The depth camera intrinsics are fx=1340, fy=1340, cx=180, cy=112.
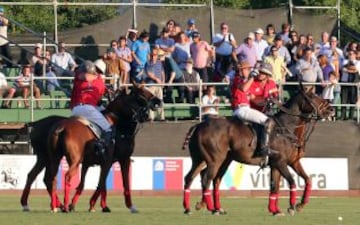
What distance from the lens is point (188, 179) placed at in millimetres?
24797

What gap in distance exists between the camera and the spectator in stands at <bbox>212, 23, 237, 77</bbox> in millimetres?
37312

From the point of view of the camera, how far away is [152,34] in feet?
132

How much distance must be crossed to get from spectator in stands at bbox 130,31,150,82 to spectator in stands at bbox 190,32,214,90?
1.26 m

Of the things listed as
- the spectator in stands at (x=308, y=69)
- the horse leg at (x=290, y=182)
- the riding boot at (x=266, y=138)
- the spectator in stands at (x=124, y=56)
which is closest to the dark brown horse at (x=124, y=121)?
the riding boot at (x=266, y=138)

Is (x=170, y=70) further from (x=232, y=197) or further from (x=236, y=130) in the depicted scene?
(x=236, y=130)

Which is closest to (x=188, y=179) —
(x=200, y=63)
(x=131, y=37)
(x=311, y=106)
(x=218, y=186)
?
(x=218, y=186)

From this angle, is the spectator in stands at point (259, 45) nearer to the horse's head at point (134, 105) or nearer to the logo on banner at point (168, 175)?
the logo on banner at point (168, 175)

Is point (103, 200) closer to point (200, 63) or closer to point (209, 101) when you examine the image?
point (209, 101)

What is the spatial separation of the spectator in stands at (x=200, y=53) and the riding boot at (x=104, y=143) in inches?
465

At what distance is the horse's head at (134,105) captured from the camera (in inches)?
993

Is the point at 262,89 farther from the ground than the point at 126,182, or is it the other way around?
the point at 262,89

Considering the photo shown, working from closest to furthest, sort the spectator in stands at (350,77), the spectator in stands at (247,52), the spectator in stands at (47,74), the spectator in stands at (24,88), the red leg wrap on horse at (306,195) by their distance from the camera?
1. the red leg wrap on horse at (306,195)
2. the spectator in stands at (24,88)
3. the spectator in stands at (247,52)
4. the spectator in stands at (47,74)
5. the spectator in stands at (350,77)

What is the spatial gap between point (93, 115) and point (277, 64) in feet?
39.4

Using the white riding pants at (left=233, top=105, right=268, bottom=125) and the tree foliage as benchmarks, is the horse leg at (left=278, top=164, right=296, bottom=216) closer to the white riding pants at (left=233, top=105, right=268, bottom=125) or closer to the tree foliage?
the white riding pants at (left=233, top=105, right=268, bottom=125)
